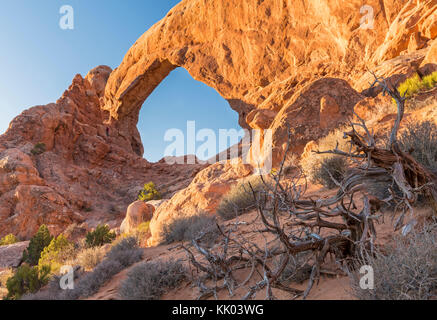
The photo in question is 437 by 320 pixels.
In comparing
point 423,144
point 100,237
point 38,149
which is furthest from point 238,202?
point 38,149

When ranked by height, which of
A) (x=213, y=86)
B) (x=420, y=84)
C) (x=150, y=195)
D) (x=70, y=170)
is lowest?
(x=150, y=195)

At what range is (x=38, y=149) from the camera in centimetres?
2238

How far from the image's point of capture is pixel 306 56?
58.6 ft

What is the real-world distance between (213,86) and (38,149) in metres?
15.1

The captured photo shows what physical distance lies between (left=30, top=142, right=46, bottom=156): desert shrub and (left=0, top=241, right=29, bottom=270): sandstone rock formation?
476 inches

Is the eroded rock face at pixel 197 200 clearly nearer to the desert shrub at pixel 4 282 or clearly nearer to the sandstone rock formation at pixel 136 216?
the sandstone rock formation at pixel 136 216

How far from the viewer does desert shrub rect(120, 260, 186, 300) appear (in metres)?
3.36

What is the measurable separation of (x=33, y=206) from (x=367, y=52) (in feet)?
69.7

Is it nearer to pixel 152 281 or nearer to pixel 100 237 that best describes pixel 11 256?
pixel 100 237

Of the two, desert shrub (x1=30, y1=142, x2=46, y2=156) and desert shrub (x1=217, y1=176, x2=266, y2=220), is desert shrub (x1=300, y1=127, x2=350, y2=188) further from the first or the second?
desert shrub (x1=30, y1=142, x2=46, y2=156)
